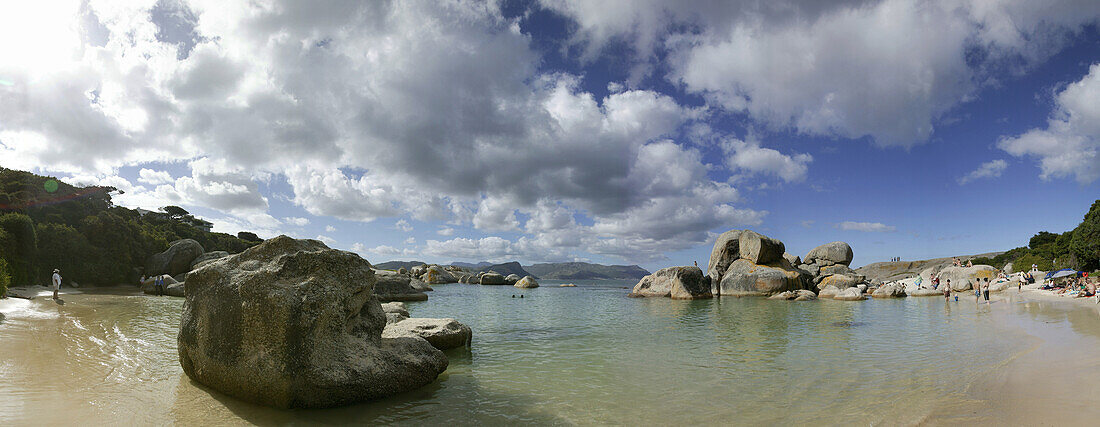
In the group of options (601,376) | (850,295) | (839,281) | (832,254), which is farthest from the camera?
(832,254)

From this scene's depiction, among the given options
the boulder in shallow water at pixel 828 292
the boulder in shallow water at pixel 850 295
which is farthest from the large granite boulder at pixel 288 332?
the boulder in shallow water at pixel 828 292

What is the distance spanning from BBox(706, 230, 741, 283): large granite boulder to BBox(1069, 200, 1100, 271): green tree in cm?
3590

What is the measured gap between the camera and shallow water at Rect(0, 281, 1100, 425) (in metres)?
7.73

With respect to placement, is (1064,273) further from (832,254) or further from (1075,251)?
(832,254)

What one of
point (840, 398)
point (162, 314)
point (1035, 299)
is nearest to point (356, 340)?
point (840, 398)

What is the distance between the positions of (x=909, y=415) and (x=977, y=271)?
55682mm

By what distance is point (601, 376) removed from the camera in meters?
11.1

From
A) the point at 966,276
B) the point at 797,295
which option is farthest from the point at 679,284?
the point at 966,276

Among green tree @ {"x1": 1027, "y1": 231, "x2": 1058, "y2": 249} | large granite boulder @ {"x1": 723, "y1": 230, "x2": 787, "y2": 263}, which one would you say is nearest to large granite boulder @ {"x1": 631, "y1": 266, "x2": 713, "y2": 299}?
large granite boulder @ {"x1": 723, "y1": 230, "x2": 787, "y2": 263}

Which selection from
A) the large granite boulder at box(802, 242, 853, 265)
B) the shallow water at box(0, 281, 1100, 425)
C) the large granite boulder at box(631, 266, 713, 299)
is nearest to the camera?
the shallow water at box(0, 281, 1100, 425)

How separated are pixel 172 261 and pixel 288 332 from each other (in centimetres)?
5118

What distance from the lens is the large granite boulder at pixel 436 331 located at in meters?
13.1

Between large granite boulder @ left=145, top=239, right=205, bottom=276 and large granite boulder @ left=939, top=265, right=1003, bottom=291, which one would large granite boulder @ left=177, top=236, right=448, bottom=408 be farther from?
large granite boulder @ left=939, top=265, right=1003, bottom=291

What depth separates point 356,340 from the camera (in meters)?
9.12
